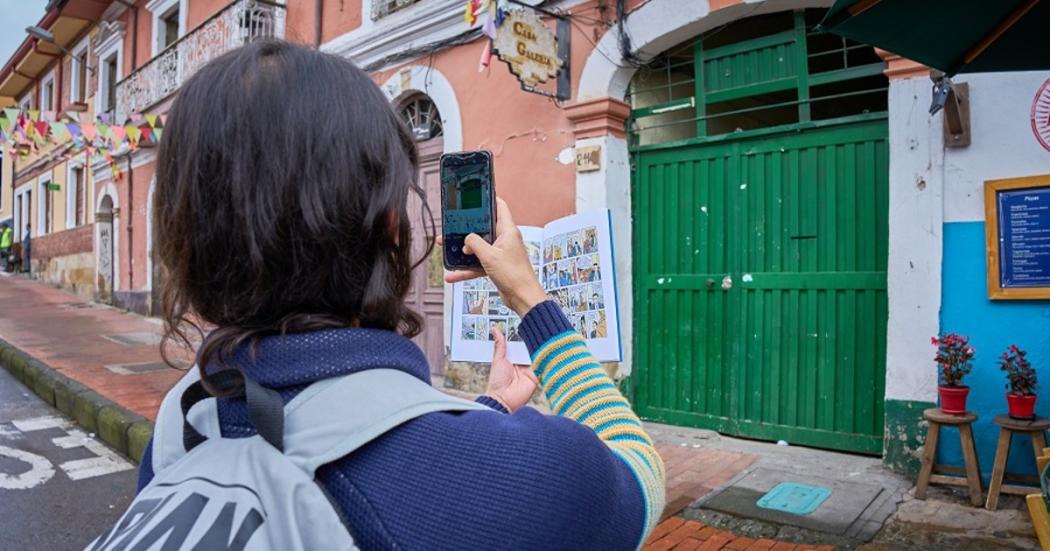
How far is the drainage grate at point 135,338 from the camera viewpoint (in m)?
9.94

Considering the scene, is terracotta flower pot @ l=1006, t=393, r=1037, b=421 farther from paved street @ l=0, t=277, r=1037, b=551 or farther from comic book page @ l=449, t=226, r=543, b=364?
comic book page @ l=449, t=226, r=543, b=364

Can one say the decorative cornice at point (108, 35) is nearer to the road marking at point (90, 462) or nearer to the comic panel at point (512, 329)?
the road marking at point (90, 462)

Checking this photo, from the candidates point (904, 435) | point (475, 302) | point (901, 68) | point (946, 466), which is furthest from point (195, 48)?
point (946, 466)

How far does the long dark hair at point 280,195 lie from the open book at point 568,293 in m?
1.12

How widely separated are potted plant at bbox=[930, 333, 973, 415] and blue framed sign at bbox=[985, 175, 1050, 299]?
1.15 ft

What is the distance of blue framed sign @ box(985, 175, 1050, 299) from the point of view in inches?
143

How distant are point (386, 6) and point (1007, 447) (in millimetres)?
6834

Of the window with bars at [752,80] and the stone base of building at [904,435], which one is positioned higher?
the window with bars at [752,80]

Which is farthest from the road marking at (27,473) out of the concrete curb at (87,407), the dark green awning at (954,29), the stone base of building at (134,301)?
the stone base of building at (134,301)

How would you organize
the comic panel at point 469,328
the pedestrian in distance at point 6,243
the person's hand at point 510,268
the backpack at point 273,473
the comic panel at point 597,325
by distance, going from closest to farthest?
the backpack at point 273,473 < the person's hand at point 510,268 < the comic panel at point 597,325 < the comic panel at point 469,328 < the pedestrian in distance at point 6,243

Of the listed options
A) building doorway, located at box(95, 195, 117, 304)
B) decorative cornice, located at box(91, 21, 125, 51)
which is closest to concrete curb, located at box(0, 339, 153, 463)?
building doorway, located at box(95, 195, 117, 304)

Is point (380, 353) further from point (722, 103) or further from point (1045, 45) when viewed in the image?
point (722, 103)

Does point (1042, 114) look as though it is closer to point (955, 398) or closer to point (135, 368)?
point (955, 398)

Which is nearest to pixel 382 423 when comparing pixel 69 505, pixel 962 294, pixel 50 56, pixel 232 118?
pixel 232 118
